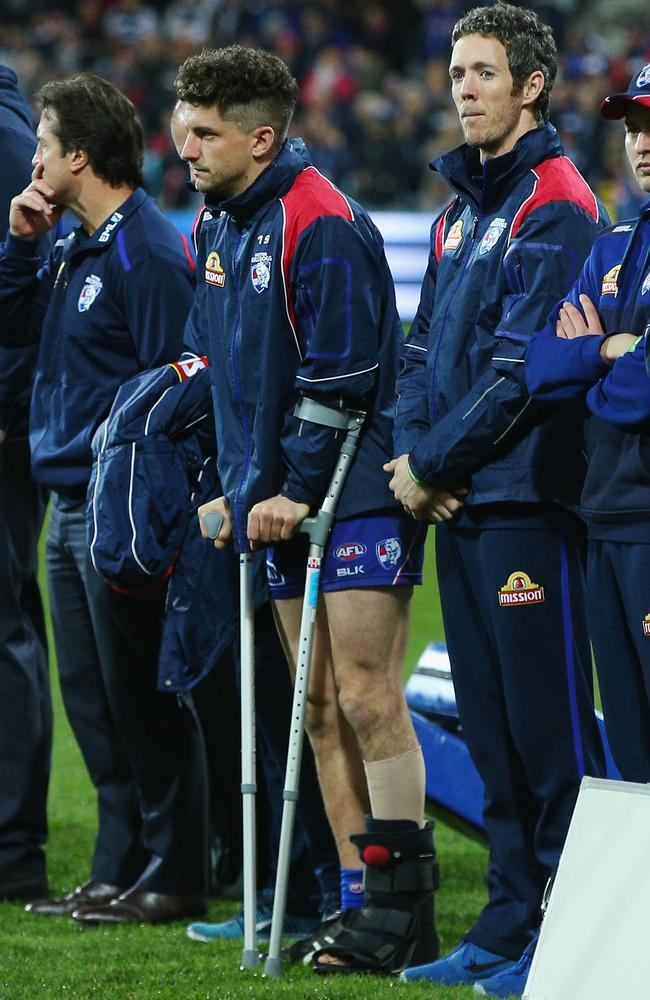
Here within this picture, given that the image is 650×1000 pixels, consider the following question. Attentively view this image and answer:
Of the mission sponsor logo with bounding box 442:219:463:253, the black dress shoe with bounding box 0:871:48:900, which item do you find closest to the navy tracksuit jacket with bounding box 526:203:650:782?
the mission sponsor logo with bounding box 442:219:463:253

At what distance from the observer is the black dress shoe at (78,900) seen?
4.86m

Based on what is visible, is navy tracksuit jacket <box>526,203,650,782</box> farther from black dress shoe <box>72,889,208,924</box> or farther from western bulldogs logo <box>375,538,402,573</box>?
black dress shoe <box>72,889,208,924</box>

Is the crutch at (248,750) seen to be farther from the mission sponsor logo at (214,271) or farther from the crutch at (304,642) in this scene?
the mission sponsor logo at (214,271)

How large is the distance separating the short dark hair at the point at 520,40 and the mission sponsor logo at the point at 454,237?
305 millimetres

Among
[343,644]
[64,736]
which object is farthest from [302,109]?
[343,644]

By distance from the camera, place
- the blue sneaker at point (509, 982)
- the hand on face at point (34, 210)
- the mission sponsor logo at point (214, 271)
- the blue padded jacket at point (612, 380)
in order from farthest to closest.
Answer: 1. the hand on face at point (34, 210)
2. the mission sponsor logo at point (214, 271)
3. the blue sneaker at point (509, 982)
4. the blue padded jacket at point (612, 380)

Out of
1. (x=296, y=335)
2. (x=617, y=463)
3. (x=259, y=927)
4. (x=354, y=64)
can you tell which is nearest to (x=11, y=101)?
(x=296, y=335)

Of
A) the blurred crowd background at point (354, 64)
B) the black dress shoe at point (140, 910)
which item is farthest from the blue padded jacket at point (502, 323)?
the blurred crowd background at point (354, 64)

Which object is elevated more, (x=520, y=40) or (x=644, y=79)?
Answer: (x=520, y=40)

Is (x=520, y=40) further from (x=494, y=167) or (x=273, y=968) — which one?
(x=273, y=968)

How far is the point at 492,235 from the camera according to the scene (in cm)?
386

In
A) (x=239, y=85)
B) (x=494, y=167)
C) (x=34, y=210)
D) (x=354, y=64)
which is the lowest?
(x=494, y=167)

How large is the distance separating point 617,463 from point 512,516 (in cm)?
42

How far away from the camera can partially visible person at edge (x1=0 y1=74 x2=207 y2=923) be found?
15.5 ft
